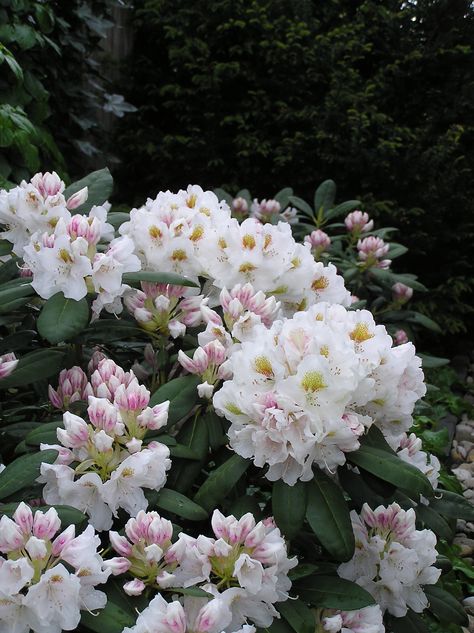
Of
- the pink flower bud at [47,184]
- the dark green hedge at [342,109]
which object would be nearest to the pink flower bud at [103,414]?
the pink flower bud at [47,184]

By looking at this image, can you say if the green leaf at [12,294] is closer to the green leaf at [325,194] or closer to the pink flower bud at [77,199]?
the pink flower bud at [77,199]

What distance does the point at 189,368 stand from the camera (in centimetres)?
120

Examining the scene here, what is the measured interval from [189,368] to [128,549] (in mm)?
332

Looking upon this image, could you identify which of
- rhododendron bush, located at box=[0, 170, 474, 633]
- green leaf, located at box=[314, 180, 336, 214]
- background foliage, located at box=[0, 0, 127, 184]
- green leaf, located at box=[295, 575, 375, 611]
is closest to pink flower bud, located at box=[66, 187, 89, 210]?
rhododendron bush, located at box=[0, 170, 474, 633]

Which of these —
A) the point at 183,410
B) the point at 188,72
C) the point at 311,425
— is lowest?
the point at 188,72

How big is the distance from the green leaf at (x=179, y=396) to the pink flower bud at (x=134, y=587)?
0.28 metres

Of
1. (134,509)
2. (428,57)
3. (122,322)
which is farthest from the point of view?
(428,57)

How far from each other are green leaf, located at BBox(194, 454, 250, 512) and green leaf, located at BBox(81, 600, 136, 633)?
225mm

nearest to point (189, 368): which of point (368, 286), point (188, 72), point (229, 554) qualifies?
point (229, 554)

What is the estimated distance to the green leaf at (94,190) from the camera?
1532mm

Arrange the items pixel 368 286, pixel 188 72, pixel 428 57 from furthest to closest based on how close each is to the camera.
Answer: pixel 188 72 → pixel 428 57 → pixel 368 286

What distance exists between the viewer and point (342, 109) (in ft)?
14.8

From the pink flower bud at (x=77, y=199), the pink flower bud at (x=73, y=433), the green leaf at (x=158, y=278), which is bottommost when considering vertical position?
the pink flower bud at (x=73, y=433)

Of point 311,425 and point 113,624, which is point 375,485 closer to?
point 311,425
